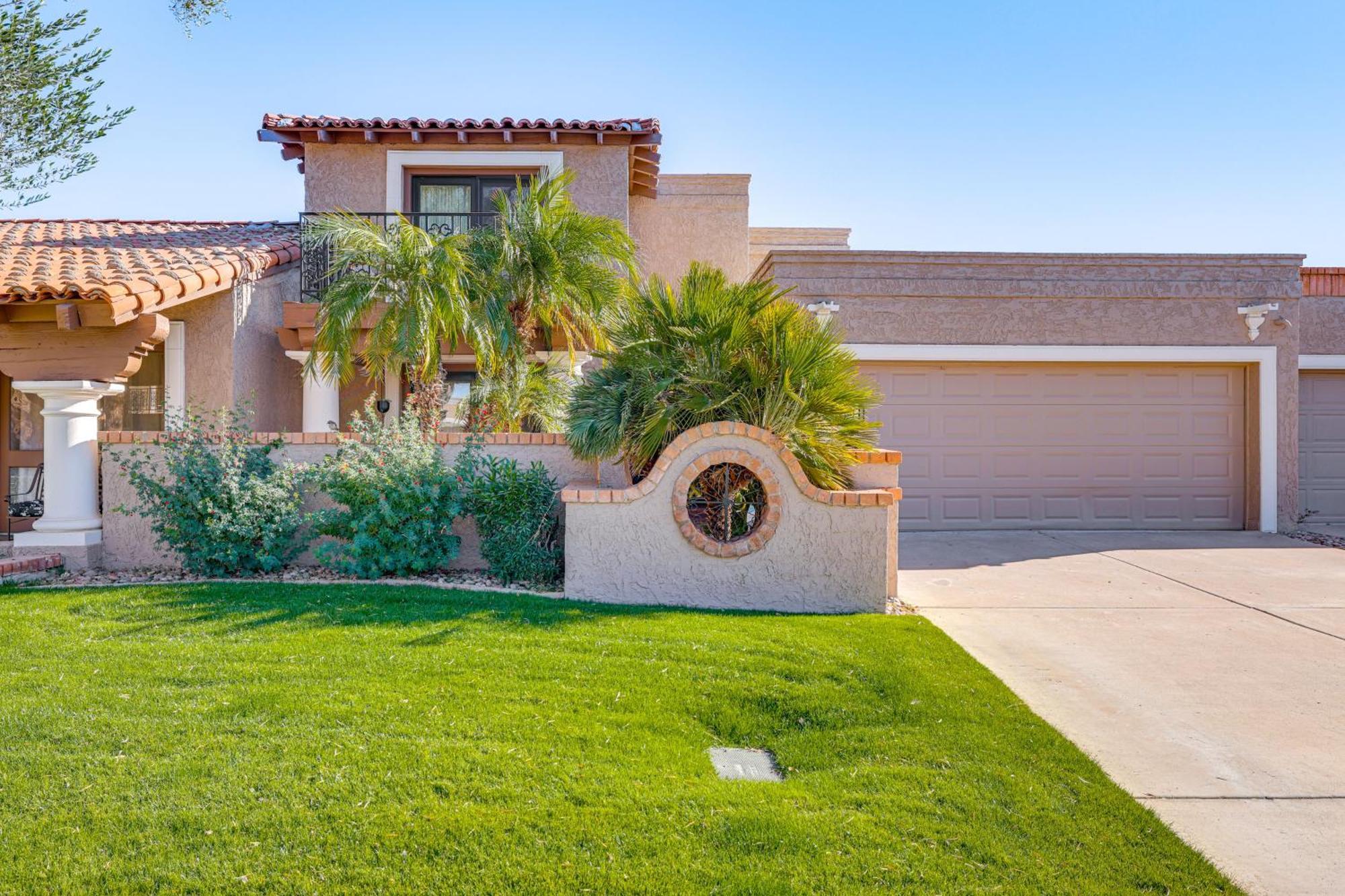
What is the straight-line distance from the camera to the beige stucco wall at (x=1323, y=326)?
12.4 m

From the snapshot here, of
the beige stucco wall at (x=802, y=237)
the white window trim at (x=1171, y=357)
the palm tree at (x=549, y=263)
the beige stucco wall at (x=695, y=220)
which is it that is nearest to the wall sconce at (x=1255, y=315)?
the white window trim at (x=1171, y=357)

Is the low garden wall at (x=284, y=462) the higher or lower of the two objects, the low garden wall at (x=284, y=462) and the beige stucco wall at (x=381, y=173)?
the lower

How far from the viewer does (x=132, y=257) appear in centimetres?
984

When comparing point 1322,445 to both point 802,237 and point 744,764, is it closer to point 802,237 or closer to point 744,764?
point 802,237

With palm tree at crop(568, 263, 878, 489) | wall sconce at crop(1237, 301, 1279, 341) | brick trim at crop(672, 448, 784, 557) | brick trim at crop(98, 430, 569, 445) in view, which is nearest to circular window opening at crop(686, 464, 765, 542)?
brick trim at crop(672, 448, 784, 557)

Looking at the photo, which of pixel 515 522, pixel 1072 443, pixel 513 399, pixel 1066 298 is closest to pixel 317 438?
pixel 513 399

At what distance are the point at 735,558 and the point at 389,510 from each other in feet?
10.4

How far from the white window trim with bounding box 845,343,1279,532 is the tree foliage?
1100 centimetres

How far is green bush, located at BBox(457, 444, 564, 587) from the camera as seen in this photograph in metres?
7.57

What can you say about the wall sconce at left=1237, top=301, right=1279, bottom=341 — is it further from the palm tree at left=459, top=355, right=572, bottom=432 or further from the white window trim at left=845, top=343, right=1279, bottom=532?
the palm tree at left=459, top=355, right=572, bottom=432

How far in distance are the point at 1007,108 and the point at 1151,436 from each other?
5.93 metres

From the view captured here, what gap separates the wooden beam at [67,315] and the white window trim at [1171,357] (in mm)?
9144

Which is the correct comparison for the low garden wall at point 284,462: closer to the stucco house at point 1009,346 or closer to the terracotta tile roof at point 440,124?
the stucco house at point 1009,346

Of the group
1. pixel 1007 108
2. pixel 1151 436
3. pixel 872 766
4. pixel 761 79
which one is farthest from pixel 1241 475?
pixel 872 766
